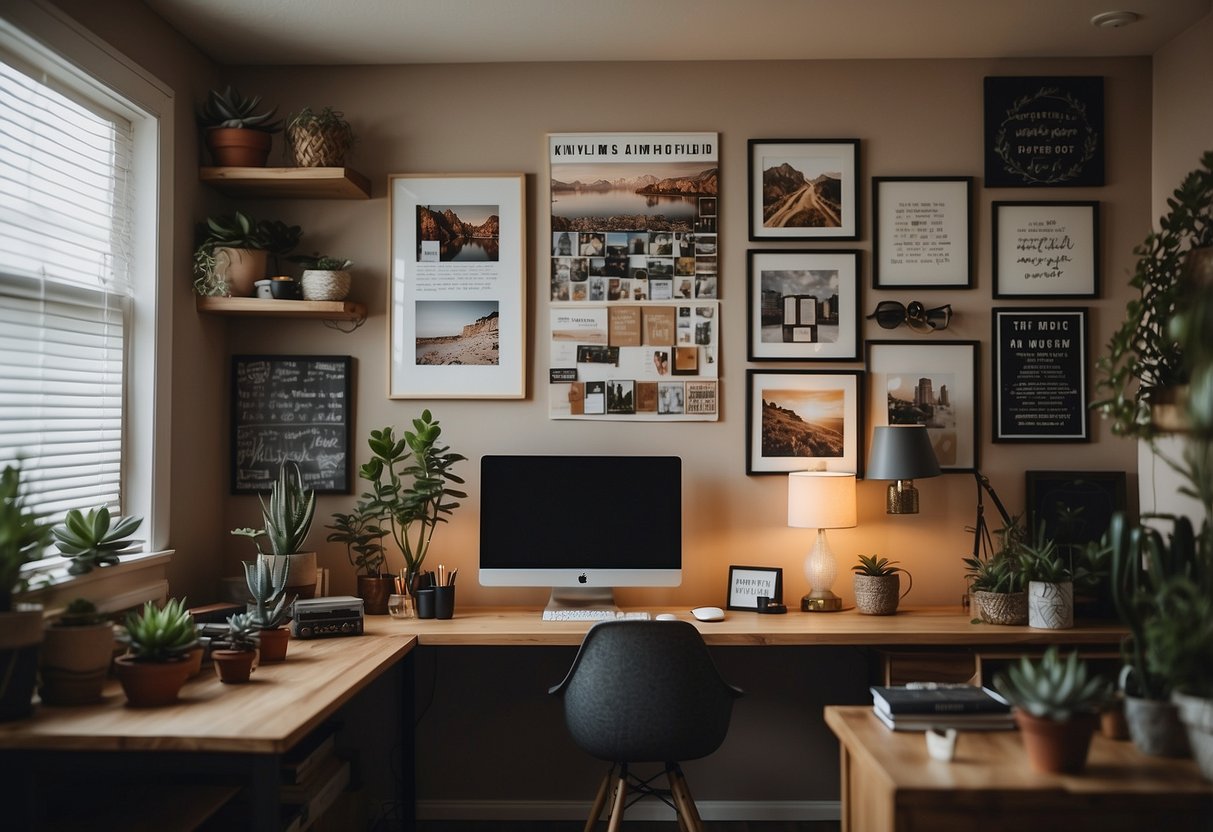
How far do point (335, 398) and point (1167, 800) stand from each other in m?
2.80

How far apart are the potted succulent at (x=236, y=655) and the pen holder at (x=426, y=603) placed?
0.74m

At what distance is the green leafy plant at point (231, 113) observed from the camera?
10.5 feet

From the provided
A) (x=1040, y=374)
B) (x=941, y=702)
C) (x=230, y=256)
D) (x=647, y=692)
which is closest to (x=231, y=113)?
(x=230, y=256)

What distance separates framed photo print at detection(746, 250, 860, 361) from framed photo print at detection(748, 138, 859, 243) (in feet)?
0.27

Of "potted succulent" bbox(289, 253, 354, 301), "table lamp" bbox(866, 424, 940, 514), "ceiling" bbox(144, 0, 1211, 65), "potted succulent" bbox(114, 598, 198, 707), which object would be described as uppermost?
"ceiling" bbox(144, 0, 1211, 65)

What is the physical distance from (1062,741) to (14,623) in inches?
84.4

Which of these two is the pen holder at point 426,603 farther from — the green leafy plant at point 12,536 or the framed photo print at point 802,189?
the framed photo print at point 802,189

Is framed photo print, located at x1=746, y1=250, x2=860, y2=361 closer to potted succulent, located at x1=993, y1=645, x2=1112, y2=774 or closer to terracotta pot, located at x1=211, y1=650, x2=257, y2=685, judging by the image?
potted succulent, located at x1=993, y1=645, x2=1112, y2=774

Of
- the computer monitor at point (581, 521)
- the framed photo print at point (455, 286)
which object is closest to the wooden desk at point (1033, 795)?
the computer monitor at point (581, 521)

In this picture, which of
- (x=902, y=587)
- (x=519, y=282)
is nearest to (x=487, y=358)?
(x=519, y=282)

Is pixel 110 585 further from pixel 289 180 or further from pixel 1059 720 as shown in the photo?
pixel 1059 720

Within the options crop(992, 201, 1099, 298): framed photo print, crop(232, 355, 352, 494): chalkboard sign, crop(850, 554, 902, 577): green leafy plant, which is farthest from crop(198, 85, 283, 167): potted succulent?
crop(992, 201, 1099, 298): framed photo print

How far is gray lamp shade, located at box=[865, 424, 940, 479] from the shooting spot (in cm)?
308

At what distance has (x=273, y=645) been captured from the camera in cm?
252
